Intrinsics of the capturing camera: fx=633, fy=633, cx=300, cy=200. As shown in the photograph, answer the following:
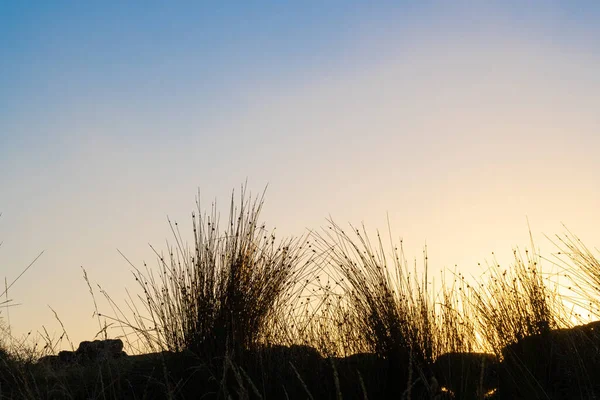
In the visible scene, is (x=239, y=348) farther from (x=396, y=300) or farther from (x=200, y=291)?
(x=396, y=300)

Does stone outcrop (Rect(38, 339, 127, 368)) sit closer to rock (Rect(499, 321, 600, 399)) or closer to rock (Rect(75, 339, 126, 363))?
rock (Rect(75, 339, 126, 363))

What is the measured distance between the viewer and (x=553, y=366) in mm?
4871

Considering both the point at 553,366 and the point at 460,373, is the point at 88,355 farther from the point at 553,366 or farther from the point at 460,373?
the point at 553,366

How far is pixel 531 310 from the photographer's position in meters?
5.01

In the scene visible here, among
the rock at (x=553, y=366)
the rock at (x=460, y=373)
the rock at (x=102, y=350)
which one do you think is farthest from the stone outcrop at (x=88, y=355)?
the rock at (x=553, y=366)

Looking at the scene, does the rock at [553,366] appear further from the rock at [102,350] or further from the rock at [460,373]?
the rock at [102,350]

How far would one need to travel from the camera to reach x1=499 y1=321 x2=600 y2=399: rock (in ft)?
15.0

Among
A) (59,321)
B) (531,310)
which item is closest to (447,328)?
(531,310)

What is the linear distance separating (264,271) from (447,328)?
142cm

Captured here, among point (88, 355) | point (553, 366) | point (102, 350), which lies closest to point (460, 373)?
point (553, 366)

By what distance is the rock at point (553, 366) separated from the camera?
4562 mm

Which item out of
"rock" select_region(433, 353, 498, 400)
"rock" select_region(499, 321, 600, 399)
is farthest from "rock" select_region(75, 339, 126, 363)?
"rock" select_region(499, 321, 600, 399)

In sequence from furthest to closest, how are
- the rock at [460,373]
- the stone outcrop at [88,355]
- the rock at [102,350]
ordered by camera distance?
the stone outcrop at [88,355] < the rock at [102,350] < the rock at [460,373]

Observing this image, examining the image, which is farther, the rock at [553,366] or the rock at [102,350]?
the rock at [102,350]
